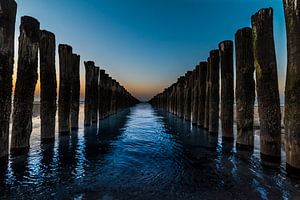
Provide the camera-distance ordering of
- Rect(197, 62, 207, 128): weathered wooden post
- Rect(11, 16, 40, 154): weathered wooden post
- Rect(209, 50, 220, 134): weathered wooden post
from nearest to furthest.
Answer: Rect(11, 16, 40, 154): weathered wooden post < Rect(209, 50, 220, 134): weathered wooden post < Rect(197, 62, 207, 128): weathered wooden post

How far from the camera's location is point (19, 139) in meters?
5.91

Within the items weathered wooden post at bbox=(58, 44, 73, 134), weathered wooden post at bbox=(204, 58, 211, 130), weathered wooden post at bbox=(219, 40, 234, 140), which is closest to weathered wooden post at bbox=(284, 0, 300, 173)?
weathered wooden post at bbox=(219, 40, 234, 140)

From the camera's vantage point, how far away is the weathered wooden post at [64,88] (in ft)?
29.2

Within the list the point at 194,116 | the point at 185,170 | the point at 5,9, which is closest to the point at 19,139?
the point at 5,9

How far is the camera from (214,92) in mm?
9656

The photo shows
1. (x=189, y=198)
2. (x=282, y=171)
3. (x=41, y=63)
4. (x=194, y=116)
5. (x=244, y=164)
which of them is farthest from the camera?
(x=194, y=116)

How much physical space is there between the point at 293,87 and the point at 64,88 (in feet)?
26.6

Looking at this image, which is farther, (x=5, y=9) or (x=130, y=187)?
(x=5, y=9)

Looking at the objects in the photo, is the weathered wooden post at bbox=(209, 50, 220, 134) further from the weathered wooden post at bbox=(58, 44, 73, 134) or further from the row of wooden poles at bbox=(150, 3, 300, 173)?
the weathered wooden post at bbox=(58, 44, 73, 134)

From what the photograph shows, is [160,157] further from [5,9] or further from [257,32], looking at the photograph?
[5,9]

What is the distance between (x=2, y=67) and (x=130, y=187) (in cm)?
405

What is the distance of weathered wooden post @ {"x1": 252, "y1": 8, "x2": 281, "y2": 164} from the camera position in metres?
5.22

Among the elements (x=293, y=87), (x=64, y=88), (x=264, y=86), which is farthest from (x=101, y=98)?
(x=293, y=87)

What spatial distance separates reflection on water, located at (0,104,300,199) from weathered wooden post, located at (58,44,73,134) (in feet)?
6.81
